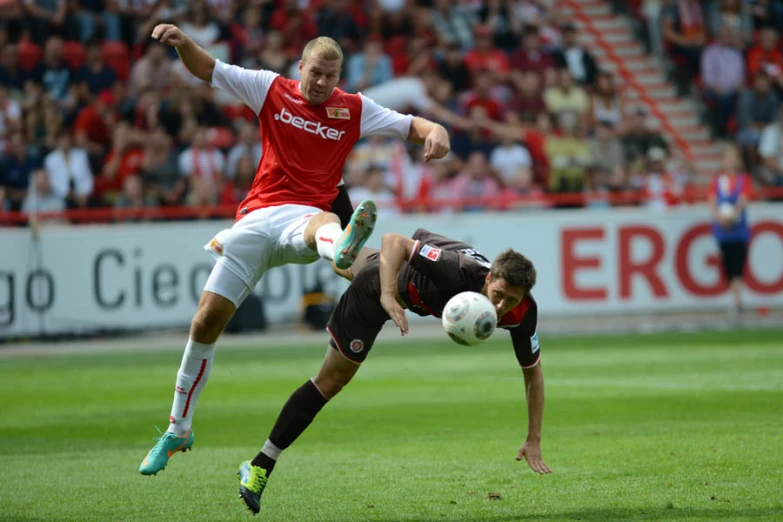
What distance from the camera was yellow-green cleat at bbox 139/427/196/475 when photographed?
285 inches

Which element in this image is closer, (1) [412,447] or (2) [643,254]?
(1) [412,447]

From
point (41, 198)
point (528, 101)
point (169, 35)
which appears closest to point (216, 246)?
point (169, 35)

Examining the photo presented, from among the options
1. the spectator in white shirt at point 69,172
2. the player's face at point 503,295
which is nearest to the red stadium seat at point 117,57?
the spectator in white shirt at point 69,172

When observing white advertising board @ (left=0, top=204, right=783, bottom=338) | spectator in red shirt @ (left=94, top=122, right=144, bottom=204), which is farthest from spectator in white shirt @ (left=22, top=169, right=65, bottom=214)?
spectator in red shirt @ (left=94, top=122, right=144, bottom=204)

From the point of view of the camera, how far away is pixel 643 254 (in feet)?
64.5

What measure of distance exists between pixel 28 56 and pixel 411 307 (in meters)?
13.9

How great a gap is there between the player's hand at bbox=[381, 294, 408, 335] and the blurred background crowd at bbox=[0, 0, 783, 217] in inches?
484

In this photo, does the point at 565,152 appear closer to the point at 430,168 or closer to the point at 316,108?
the point at 430,168

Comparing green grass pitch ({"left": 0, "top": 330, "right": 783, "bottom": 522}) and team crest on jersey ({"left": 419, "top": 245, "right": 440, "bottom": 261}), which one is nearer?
green grass pitch ({"left": 0, "top": 330, "right": 783, "bottom": 522})

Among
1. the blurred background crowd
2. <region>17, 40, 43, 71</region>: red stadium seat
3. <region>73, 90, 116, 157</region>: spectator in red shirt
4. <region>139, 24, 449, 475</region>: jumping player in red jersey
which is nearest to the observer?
<region>139, 24, 449, 475</region>: jumping player in red jersey

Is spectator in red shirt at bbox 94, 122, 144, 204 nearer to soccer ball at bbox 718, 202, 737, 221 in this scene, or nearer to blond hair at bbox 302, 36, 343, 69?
soccer ball at bbox 718, 202, 737, 221

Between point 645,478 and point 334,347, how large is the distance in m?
2.06

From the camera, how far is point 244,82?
7801 millimetres

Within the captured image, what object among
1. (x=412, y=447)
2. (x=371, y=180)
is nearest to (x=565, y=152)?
(x=371, y=180)
